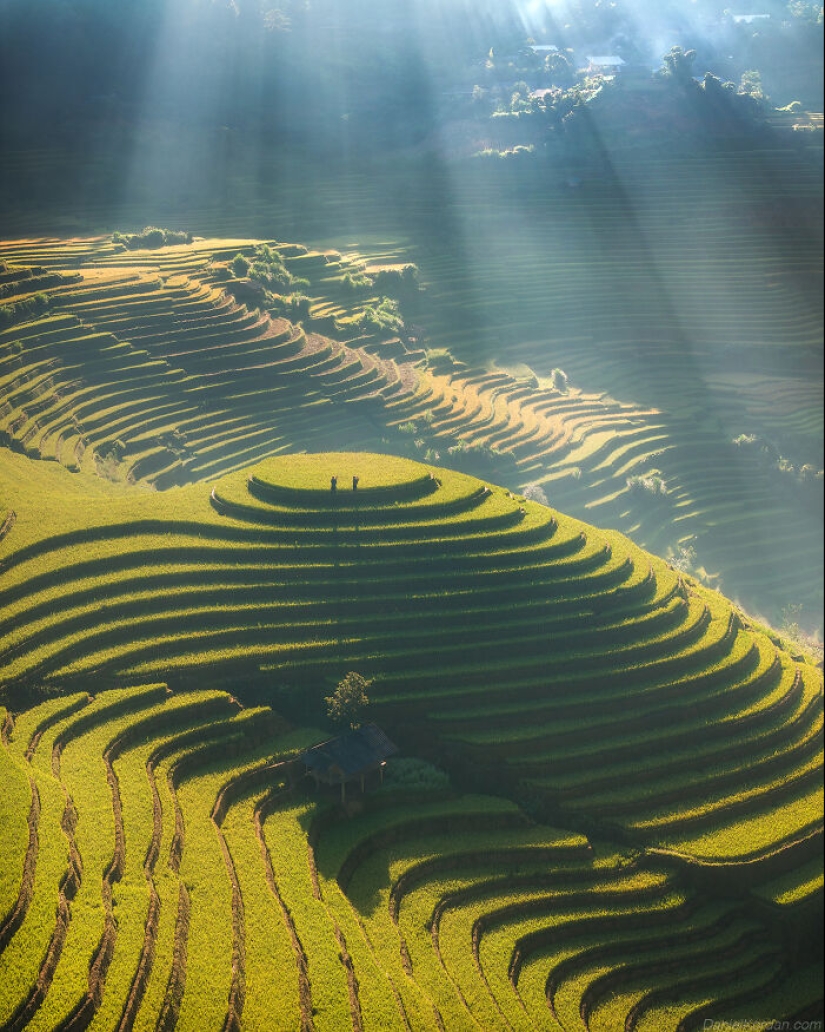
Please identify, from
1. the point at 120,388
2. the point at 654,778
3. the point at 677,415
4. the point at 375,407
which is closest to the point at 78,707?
the point at 654,778

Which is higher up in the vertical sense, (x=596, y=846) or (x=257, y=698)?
(x=257, y=698)

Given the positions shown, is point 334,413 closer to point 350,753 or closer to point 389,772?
point 389,772

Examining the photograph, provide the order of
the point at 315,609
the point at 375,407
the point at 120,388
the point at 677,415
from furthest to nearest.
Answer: the point at 677,415 → the point at 375,407 → the point at 120,388 → the point at 315,609

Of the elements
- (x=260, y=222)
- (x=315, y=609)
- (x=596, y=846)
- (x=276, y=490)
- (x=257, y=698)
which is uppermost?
(x=260, y=222)

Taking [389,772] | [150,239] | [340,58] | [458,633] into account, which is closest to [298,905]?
[389,772]

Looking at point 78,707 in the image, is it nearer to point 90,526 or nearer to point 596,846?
point 90,526

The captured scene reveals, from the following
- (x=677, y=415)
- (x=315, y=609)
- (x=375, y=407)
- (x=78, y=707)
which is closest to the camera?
(x=78, y=707)

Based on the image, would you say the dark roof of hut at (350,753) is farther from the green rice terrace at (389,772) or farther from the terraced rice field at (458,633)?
the terraced rice field at (458,633)

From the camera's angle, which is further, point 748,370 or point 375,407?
point 748,370
